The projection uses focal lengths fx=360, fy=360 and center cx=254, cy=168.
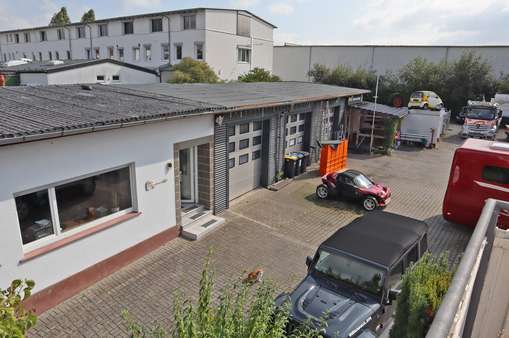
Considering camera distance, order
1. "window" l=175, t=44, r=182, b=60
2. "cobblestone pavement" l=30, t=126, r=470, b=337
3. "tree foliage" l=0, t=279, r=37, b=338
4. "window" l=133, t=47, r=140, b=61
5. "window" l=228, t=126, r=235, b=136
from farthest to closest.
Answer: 1. "window" l=133, t=47, r=140, b=61
2. "window" l=175, t=44, r=182, b=60
3. "window" l=228, t=126, r=235, b=136
4. "cobblestone pavement" l=30, t=126, r=470, b=337
5. "tree foliage" l=0, t=279, r=37, b=338

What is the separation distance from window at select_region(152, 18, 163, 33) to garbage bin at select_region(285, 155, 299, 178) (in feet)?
114

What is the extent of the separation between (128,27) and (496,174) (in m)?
46.5

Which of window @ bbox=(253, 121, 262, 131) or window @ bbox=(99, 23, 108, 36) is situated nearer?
window @ bbox=(253, 121, 262, 131)

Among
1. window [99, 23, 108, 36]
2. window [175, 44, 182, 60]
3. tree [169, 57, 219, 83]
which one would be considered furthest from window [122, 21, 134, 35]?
tree [169, 57, 219, 83]

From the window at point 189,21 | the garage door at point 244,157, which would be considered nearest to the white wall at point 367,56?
the window at point 189,21

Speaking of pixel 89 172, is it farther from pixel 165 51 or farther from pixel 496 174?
pixel 165 51

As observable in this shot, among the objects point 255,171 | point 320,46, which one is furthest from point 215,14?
point 255,171

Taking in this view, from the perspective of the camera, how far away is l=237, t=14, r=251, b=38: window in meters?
42.7

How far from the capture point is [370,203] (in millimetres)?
12148

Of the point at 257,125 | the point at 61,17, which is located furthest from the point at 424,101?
the point at 61,17

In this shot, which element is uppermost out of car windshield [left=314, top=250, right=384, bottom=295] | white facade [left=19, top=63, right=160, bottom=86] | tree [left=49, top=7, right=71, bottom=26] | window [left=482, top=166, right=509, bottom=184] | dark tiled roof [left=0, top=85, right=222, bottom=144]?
tree [left=49, top=7, right=71, bottom=26]

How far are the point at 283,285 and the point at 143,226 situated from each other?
12.1ft

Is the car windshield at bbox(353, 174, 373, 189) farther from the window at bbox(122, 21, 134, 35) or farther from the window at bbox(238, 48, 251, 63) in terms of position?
the window at bbox(122, 21, 134, 35)

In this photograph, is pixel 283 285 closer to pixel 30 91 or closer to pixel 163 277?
pixel 163 277
